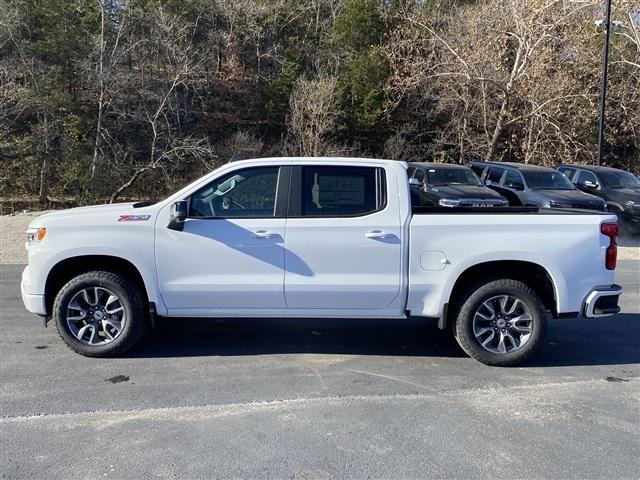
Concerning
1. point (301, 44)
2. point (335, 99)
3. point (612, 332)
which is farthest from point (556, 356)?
point (301, 44)

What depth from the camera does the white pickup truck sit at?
5.37 metres

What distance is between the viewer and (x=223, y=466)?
3.64 metres

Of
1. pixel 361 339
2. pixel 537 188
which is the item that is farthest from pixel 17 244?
pixel 537 188

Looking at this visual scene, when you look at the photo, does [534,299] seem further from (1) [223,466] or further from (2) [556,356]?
(1) [223,466]

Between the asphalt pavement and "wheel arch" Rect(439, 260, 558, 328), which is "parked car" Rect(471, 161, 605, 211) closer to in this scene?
the asphalt pavement

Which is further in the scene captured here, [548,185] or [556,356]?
[548,185]

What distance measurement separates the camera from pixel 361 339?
635 cm

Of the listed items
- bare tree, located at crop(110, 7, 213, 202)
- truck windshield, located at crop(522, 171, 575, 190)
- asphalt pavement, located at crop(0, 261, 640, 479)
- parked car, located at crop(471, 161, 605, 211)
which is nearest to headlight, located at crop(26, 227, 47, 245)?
asphalt pavement, located at crop(0, 261, 640, 479)

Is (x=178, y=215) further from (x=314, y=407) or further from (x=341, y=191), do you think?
(x=314, y=407)

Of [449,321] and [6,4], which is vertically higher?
[6,4]

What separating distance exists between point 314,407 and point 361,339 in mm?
1864

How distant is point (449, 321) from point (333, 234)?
1.51m

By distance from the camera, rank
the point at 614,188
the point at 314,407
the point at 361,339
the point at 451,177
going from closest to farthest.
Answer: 1. the point at 314,407
2. the point at 361,339
3. the point at 451,177
4. the point at 614,188

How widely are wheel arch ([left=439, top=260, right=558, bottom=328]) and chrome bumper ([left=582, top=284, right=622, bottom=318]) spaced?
0.90 ft
